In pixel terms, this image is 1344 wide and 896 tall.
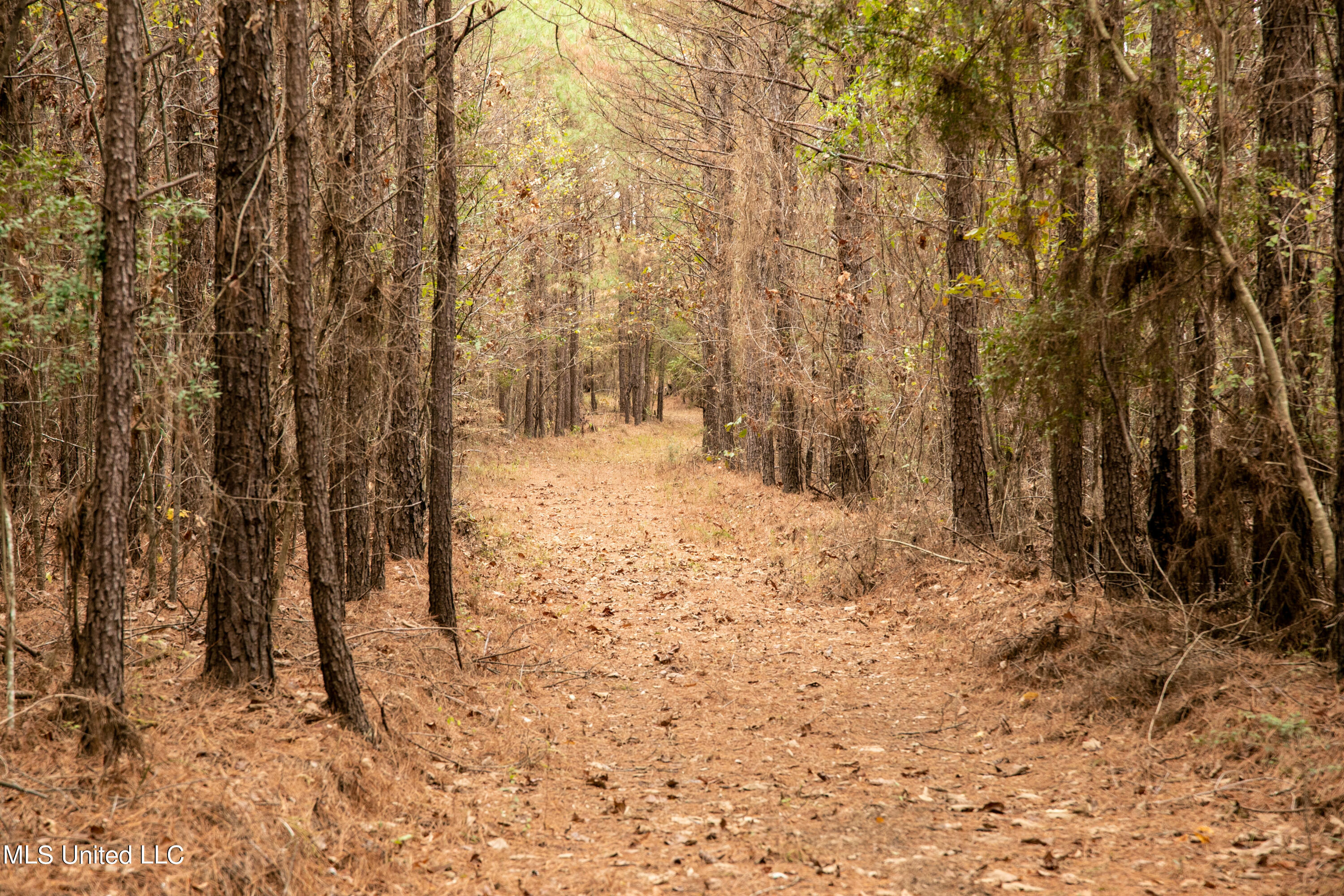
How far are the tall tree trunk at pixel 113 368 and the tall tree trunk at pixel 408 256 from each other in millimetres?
3432

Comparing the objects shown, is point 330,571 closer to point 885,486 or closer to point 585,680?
point 585,680

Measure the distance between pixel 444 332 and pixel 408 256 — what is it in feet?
4.16

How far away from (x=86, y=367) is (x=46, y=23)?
4.30 m

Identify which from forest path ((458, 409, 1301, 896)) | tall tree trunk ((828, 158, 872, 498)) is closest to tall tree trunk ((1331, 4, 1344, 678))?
forest path ((458, 409, 1301, 896))

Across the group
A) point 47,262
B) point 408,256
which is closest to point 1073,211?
point 408,256

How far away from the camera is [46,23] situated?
7609mm

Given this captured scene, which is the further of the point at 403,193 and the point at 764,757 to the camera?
the point at 403,193

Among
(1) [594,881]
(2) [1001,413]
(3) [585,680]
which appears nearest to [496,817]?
(1) [594,881]

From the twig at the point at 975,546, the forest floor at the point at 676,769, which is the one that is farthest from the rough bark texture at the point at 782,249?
the forest floor at the point at 676,769

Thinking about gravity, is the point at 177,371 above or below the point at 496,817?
above

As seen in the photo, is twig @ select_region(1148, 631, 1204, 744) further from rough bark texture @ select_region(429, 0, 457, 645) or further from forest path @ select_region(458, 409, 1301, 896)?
rough bark texture @ select_region(429, 0, 457, 645)

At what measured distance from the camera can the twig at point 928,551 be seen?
10.6 metres

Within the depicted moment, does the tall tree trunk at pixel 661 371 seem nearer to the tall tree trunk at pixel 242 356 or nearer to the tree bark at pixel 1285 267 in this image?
the tree bark at pixel 1285 267

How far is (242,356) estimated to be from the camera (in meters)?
5.64
